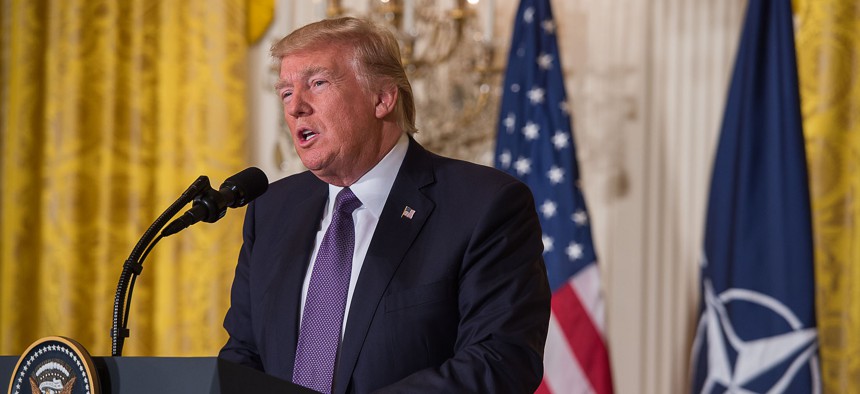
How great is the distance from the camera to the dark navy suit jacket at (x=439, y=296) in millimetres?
2270

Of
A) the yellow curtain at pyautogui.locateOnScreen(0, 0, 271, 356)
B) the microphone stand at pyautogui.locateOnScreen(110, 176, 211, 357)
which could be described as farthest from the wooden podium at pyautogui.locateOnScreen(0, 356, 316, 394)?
the yellow curtain at pyautogui.locateOnScreen(0, 0, 271, 356)

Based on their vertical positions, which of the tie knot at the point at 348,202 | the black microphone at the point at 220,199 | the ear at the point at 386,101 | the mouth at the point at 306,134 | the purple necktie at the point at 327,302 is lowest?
the purple necktie at the point at 327,302

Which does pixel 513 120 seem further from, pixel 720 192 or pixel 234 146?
pixel 234 146

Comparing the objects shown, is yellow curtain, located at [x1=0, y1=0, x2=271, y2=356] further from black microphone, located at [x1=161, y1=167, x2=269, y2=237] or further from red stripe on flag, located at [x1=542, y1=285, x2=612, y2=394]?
black microphone, located at [x1=161, y1=167, x2=269, y2=237]

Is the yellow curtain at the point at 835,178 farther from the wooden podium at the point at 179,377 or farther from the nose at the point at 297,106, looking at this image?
the wooden podium at the point at 179,377

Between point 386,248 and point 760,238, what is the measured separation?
2174mm

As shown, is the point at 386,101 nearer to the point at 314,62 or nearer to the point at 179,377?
the point at 314,62

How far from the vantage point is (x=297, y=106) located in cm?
249

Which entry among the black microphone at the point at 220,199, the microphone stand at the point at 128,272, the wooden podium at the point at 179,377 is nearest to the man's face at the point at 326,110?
the black microphone at the point at 220,199

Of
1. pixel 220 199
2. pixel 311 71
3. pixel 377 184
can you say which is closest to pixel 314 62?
pixel 311 71

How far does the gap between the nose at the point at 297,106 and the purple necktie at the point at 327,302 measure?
0.23 metres

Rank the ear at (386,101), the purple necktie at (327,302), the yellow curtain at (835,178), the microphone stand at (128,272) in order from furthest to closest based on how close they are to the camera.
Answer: the yellow curtain at (835,178) < the ear at (386,101) < the purple necktie at (327,302) < the microphone stand at (128,272)

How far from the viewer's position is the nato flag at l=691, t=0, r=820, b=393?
13.0ft

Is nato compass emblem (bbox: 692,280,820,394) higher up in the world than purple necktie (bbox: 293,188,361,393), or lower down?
lower down
